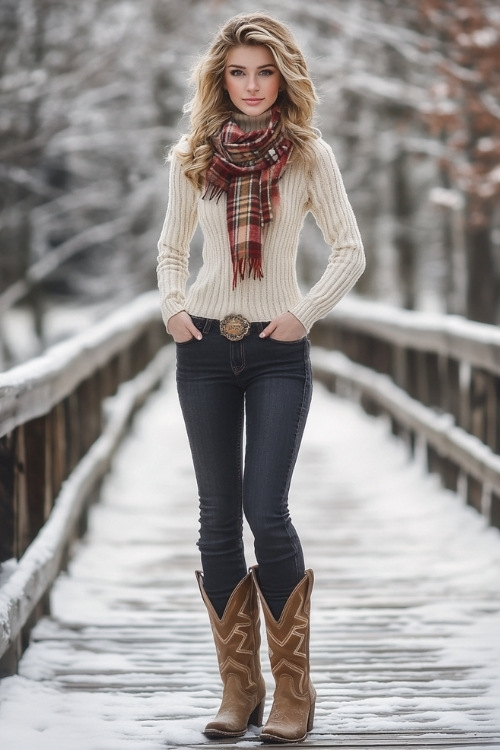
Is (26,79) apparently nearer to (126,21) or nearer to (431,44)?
(126,21)

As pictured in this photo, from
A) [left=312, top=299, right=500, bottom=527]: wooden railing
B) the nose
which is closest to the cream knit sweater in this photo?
the nose

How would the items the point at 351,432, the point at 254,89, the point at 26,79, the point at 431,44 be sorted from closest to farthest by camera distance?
the point at 254,89 → the point at 351,432 → the point at 26,79 → the point at 431,44

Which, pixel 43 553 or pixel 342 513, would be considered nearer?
pixel 43 553

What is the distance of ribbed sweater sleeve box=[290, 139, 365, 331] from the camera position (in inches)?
145

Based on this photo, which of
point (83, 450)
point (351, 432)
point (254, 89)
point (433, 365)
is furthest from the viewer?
point (351, 432)

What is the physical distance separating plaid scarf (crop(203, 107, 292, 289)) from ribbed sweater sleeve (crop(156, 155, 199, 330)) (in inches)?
5.6

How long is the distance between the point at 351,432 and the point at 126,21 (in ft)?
30.0

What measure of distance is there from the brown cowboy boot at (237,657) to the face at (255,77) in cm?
128

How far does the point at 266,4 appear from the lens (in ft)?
66.3

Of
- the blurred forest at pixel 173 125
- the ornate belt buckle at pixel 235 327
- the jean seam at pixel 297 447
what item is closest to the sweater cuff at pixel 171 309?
the ornate belt buckle at pixel 235 327

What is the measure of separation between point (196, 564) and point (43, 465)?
→ 1.46 m

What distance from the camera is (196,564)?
6.47 meters

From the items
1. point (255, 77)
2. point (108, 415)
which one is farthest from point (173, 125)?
point (255, 77)

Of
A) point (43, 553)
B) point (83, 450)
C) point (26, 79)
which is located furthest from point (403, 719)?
point (26, 79)
